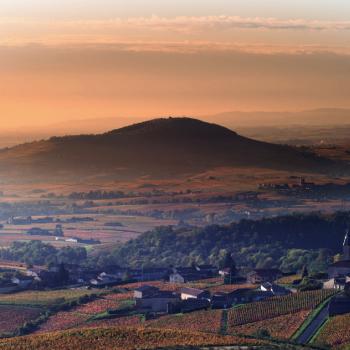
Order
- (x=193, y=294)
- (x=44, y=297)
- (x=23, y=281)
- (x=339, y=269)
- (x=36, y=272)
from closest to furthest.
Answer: (x=193, y=294) < (x=44, y=297) < (x=339, y=269) < (x=23, y=281) < (x=36, y=272)

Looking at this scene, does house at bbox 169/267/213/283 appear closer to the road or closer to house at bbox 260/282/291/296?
house at bbox 260/282/291/296

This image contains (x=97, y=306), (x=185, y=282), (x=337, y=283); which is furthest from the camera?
(x=185, y=282)

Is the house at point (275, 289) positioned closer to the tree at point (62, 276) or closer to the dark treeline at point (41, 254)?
the tree at point (62, 276)

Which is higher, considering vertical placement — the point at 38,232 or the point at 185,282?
the point at 185,282

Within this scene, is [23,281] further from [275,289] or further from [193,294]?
[275,289]

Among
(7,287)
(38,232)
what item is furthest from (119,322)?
(38,232)

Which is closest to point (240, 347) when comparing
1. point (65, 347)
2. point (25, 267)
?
point (65, 347)
